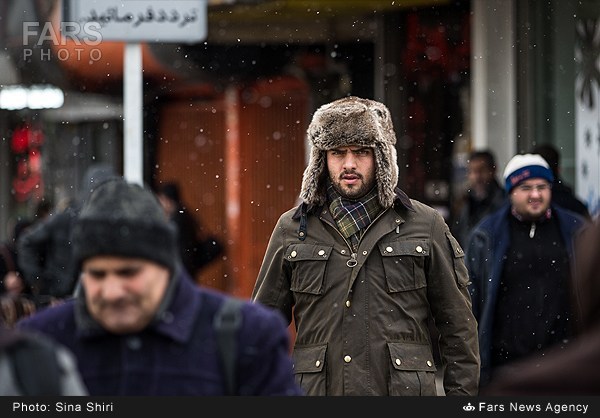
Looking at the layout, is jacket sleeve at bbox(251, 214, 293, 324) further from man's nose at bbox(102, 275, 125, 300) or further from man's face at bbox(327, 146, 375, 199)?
man's nose at bbox(102, 275, 125, 300)

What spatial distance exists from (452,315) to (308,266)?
58 cm

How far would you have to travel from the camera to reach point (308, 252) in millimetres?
5082

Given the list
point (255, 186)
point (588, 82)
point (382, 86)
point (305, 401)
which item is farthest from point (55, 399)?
point (255, 186)

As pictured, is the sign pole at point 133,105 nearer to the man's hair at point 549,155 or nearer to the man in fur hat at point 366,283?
the man in fur hat at point 366,283

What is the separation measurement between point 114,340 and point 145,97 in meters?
13.1

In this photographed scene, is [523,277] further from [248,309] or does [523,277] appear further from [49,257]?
[248,309]

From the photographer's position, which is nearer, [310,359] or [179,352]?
[179,352]

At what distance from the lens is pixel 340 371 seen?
495 centimetres

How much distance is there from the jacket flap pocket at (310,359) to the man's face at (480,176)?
4717mm

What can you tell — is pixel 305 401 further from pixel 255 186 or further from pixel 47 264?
pixel 255 186

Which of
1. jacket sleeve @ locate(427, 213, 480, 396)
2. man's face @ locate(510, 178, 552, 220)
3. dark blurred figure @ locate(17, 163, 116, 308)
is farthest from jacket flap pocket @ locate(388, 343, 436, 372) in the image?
dark blurred figure @ locate(17, 163, 116, 308)

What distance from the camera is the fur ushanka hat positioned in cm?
526

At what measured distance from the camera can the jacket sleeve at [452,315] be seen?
5.07 meters

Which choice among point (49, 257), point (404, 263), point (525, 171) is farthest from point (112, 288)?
point (49, 257)
